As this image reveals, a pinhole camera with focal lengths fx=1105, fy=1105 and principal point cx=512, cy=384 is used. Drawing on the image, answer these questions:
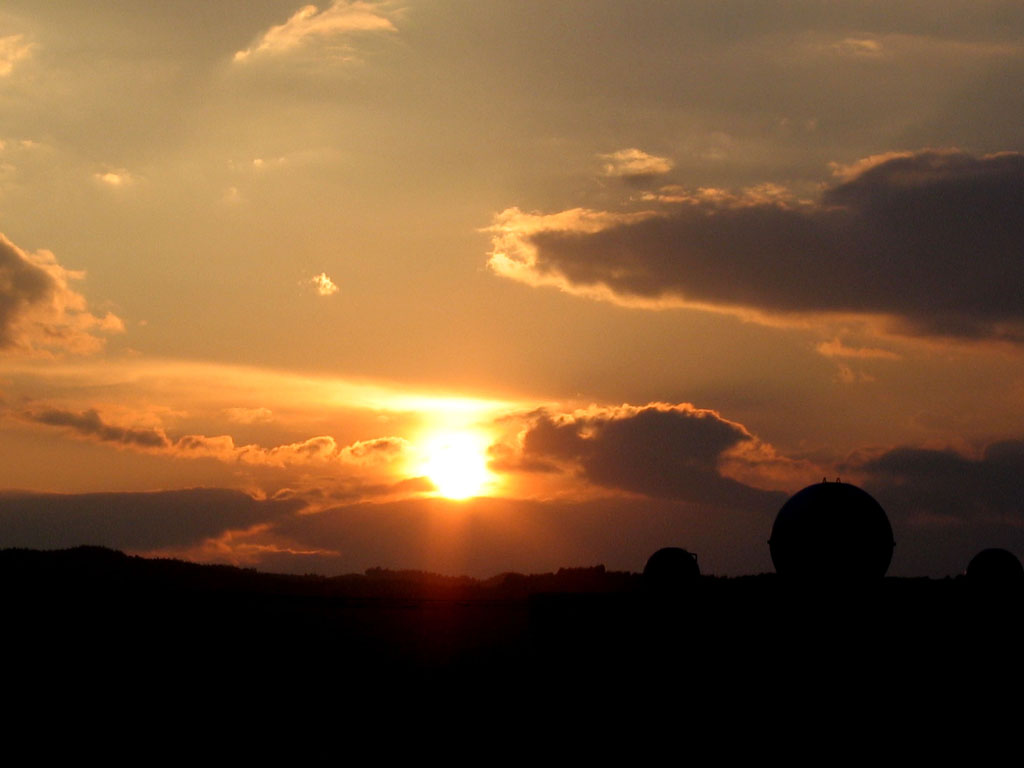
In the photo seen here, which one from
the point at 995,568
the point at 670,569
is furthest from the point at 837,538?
the point at 995,568

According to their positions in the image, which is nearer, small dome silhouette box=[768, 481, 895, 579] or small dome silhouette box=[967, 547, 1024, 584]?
small dome silhouette box=[768, 481, 895, 579]

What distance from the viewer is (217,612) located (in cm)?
5503

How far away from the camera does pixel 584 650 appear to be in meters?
34.8

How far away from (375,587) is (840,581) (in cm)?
5045

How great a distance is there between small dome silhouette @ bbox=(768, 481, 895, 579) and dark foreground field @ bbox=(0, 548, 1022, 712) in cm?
77

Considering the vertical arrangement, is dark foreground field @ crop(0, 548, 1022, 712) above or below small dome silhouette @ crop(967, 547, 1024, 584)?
below

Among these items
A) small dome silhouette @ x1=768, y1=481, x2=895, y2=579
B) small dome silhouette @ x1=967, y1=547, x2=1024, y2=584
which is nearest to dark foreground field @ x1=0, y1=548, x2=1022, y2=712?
small dome silhouette @ x1=768, y1=481, x2=895, y2=579

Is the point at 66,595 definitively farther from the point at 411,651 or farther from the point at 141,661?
the point at 411,651

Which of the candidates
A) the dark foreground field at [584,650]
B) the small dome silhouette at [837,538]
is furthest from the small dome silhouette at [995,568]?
the small dome silhouette at [837,538]

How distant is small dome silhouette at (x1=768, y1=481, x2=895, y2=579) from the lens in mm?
42406

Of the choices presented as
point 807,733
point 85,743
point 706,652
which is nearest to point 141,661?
point 85,743

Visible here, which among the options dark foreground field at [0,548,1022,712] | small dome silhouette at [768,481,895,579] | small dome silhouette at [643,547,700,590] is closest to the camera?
dark foreground field at [0,548,1022,712]

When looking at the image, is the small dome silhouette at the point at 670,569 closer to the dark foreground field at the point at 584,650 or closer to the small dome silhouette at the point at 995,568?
the dark foreground field at the point at 584,650

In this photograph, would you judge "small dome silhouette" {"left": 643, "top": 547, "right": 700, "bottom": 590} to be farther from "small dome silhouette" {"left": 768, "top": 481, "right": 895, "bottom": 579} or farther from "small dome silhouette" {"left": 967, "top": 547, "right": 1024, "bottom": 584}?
"small dome silhouette" {"left": 967, "top": 547, "right": 1024, "bottom": 584}
